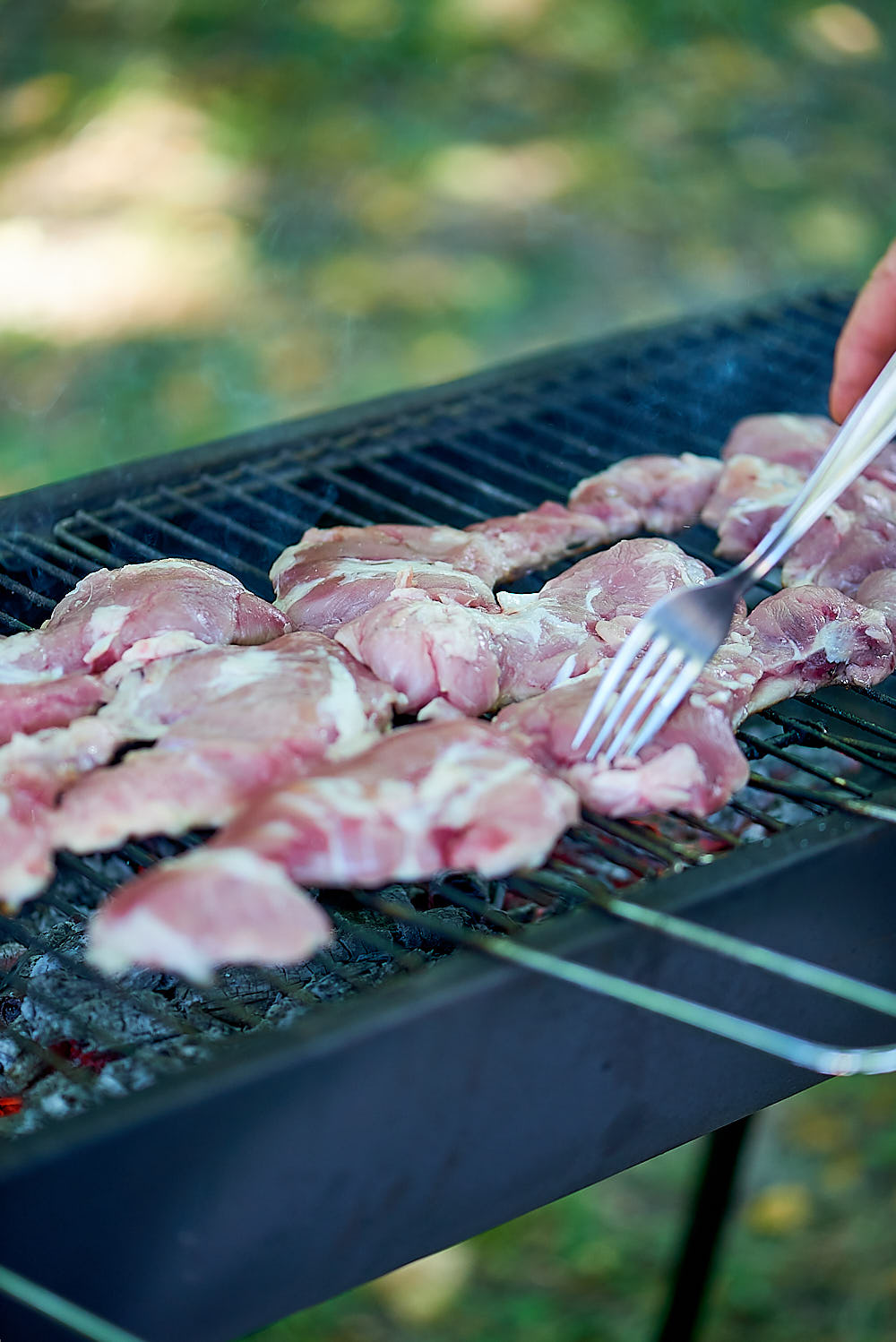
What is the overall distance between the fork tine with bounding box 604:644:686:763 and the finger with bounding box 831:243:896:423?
1416 millimetres

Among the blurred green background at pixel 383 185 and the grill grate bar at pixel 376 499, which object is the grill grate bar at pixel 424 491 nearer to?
the grill grate bar at pixel 376 499

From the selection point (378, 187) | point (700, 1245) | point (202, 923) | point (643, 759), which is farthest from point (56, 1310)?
point (378, 187)

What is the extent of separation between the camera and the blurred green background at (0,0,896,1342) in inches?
247

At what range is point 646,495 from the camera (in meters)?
3.07

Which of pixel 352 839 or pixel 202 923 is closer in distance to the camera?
pixel 202 923

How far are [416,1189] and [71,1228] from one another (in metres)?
0.43

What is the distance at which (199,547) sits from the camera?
110 inches

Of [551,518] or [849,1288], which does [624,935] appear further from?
[849,1288]

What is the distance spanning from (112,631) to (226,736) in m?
0.38

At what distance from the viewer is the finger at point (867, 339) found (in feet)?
10.3

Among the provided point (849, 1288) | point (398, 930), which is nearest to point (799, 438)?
point (398, 930)

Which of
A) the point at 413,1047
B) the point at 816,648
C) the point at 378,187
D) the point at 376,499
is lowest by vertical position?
the point at 413,1047

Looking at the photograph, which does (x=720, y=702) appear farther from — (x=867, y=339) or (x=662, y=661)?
(x=867, y=339)

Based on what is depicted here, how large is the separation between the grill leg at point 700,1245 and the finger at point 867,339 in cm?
170
